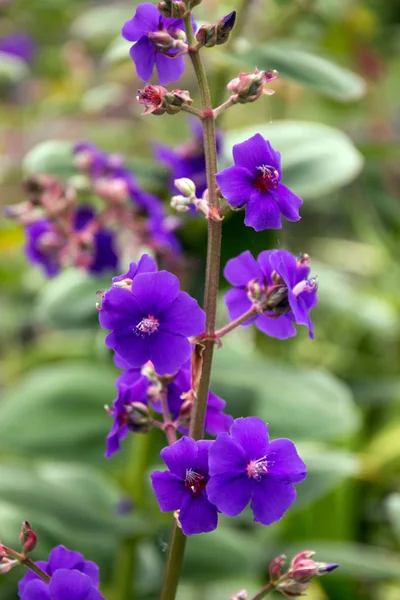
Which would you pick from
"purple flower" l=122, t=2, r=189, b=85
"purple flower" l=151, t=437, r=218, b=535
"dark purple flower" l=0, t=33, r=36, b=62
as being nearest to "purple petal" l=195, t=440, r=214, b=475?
"purple flower" l=151, t=437, r=218, b=535

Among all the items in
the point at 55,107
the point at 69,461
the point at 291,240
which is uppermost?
the point at 55,107

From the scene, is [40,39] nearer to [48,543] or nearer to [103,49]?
[103,49]

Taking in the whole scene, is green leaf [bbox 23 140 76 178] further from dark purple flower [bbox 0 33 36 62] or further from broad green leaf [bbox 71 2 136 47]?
dark purple flower [bbox 0 33 36 62]

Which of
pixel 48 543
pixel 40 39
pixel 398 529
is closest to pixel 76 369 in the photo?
pixel 48 543

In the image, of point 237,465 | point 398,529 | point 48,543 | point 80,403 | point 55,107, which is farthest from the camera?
point 55,107

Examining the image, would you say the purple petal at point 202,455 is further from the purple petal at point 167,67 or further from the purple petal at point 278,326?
the purple petal at point 167,67

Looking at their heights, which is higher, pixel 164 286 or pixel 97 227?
pixel 97 227

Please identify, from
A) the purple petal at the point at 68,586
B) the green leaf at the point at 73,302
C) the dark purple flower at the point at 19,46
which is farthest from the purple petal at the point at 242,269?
the dark purple flower at the point at 19,46
